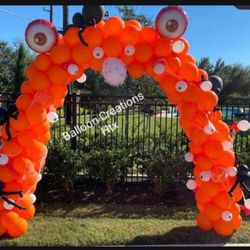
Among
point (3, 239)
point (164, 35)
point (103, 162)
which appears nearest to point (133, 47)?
point (164, 35)

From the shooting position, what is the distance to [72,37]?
4.64 meters

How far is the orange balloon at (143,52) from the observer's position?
15.2 ft

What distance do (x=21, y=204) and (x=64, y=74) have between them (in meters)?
1.80

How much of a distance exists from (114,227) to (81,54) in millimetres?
2356

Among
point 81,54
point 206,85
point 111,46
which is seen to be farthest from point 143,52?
point 206,85

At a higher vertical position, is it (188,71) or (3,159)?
(188,71)

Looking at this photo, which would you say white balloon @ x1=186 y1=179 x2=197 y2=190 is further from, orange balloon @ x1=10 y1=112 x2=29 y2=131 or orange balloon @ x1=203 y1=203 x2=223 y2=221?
orange balloon @ x1=10 y1=112 x2=29 y2=131

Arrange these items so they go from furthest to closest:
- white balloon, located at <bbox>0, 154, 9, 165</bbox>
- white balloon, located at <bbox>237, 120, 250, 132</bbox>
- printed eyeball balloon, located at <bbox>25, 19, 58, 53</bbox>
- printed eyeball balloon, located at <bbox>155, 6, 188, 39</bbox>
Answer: white balloon, located at <bbox>237, 120, 250, 132</bbox>, white balloon, located at <bbox>0, 154, 9, 165</bbox>, printed eyeball balloon, located at <bbox>25, 19, 58, 53</bbox>, printed eyeball balloon, located at <bbox>155, 6, 188, 39</bbox>

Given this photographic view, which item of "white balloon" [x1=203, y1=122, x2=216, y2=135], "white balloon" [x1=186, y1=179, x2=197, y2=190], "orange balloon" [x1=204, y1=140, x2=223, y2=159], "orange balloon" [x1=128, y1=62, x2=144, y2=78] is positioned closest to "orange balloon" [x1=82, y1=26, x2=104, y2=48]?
"orange balloon" [x1=128, y1=62, x2=144, y2=78]

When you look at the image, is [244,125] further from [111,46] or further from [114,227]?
[114,227]

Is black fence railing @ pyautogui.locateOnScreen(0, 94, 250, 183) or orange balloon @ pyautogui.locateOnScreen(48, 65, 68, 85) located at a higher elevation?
orange balloon @ pyautogui.locateOnScreen(48, 65, 68, 85)

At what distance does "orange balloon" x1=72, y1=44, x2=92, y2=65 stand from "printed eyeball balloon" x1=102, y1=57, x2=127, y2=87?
23 cm

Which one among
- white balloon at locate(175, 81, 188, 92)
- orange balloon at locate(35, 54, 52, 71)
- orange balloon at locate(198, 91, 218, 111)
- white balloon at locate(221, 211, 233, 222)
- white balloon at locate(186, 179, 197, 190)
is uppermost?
orange balloon at locate(35, 54, 52, 71)

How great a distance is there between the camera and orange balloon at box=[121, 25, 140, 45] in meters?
4.67
